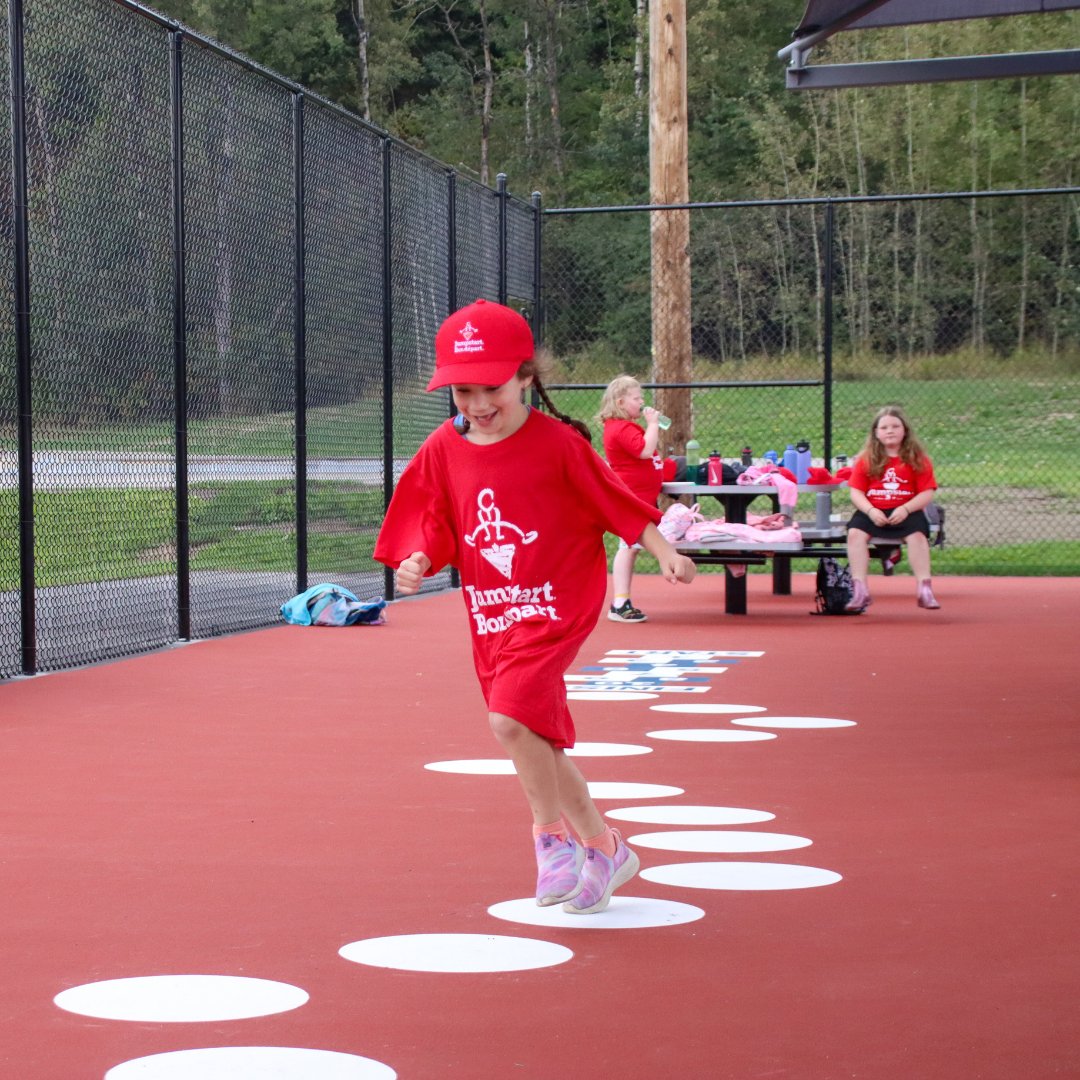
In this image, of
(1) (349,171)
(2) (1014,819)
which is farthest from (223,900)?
(1) (349,171)

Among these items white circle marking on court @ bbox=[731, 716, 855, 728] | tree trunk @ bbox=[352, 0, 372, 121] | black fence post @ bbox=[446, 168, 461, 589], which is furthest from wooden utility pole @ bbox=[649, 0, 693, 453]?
tree trunk @ bbox=[352, 0, 372, 121]

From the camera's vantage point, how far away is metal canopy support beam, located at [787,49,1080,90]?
9.59 meters

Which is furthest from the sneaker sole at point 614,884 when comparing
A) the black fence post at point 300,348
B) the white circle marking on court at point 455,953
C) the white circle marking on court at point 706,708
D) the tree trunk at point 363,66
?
the tree trunk at point 363,66

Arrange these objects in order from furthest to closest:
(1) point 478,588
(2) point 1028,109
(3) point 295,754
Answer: (2) point 1028,109 → (3) point 295,754 → (1) point 478,588

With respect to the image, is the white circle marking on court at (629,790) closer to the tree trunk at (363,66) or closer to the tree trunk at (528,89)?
the tree trunk at (528,89)

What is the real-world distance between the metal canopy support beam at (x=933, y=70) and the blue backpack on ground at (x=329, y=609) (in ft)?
13.4

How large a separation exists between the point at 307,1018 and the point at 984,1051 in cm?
124

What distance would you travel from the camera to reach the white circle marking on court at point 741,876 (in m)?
4.46

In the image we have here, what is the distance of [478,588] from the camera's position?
430 centimetres

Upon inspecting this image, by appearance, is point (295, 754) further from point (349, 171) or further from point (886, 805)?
point (349, 171)

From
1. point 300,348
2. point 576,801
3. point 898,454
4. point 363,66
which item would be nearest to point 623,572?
point 898,454

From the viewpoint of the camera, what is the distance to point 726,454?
836 inches

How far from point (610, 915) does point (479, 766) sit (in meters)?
1.99

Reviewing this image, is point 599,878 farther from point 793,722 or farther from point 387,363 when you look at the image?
point 387,363
